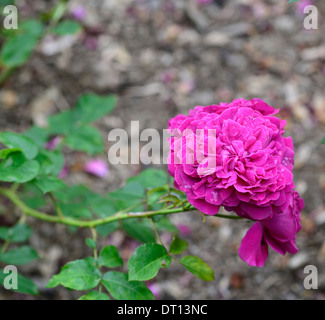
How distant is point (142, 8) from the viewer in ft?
9.14

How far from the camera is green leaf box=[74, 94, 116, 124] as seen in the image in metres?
1.68

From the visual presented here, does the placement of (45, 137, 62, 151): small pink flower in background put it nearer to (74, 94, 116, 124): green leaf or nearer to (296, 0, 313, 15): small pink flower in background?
(74, 94, 116, 124): green leaf

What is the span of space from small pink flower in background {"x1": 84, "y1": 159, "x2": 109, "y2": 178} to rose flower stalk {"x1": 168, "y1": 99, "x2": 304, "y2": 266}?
1393 mm

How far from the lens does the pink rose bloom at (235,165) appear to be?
31.8 inches

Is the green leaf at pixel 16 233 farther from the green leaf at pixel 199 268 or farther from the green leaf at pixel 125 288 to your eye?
the green leaf at pixel 199 268

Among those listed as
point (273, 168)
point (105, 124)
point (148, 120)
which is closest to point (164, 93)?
point (148, 120)

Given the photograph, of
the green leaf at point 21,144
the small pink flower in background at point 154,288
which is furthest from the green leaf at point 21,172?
the small pink flower in background at point 154,288

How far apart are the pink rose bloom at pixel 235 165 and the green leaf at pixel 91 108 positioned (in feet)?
2.89

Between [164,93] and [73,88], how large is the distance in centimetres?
59

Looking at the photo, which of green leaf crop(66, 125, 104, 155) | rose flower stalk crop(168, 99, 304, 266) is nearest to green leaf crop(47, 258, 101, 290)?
rose flower stalk crop(168, 99, 304, 266)

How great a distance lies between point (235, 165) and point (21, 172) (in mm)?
598

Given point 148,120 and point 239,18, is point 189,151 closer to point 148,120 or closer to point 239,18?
point 148,120
